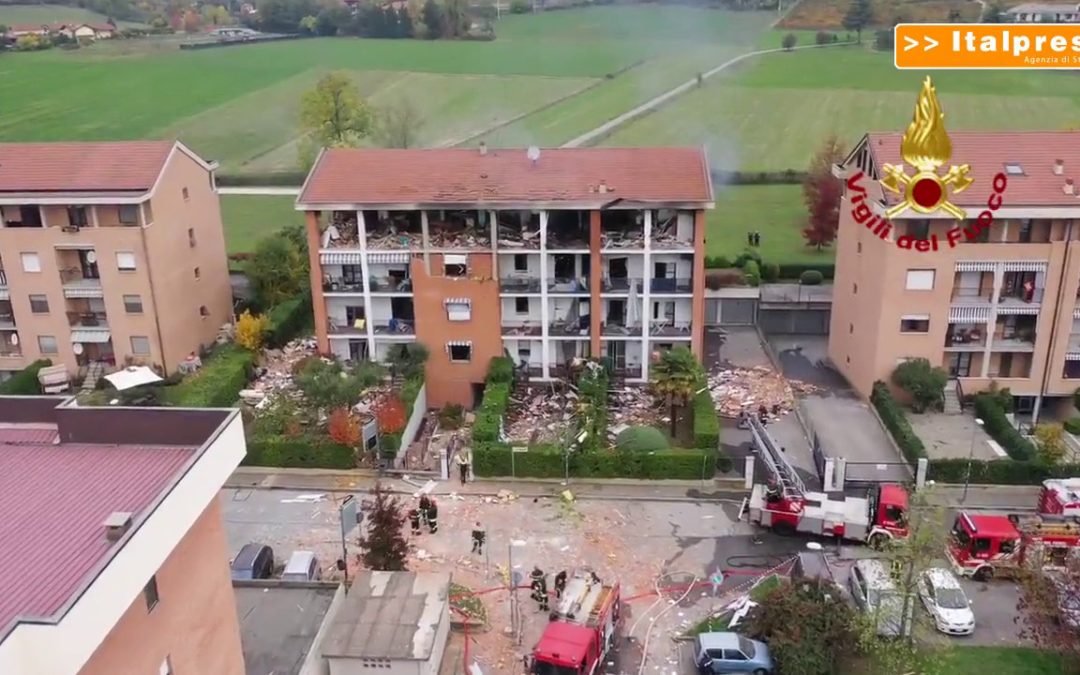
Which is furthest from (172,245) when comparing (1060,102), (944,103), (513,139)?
(1060,102)

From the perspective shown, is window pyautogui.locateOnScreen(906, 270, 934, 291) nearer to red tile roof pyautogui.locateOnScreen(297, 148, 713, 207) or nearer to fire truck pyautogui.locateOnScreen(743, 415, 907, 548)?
red tile roof pyautogui.locateOnScreen(297, 148, 713, 207)

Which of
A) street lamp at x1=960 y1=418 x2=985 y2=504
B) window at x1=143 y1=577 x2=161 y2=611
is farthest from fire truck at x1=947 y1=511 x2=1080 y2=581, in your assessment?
window at x1=143 y1=577 x2=161 y2=611

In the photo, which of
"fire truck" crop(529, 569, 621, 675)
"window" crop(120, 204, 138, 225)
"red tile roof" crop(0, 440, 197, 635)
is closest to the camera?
"red tile roof" crop(0, 440, 197, 635)

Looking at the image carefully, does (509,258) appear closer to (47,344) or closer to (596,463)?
(596,463)

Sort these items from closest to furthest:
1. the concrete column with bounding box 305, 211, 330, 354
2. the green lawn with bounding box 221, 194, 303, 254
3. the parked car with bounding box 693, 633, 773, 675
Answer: the parked car with bounding box 693, 633, 773, 675 < the concrete column with bounding box 305, 211, 330, 354 < the green lawn with bounding box 221, 194, 303, 254

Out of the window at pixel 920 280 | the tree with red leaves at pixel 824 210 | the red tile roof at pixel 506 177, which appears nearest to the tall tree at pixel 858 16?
the tree with red leaves at pixel 824 210

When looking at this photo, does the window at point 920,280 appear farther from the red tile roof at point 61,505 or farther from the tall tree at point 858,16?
the tall tree at point 858,16

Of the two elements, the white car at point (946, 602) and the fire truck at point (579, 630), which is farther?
the white car at point (946, 602)

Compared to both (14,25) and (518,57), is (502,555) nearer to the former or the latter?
(518,57)
